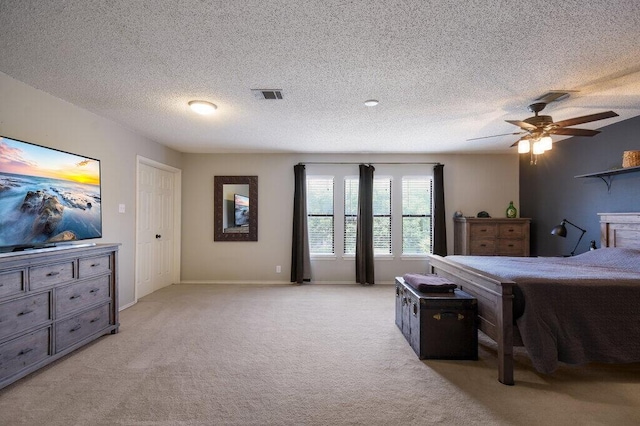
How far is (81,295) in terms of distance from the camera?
299 centimetres

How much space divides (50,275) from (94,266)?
510 mm

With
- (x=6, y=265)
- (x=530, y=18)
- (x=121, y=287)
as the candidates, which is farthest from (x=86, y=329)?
(x=530, y=18)

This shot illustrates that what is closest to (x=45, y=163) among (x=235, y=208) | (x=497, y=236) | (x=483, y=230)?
(x=235, y=208)

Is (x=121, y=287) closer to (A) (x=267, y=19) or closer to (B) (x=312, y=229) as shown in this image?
(B) (x=312, y=229)

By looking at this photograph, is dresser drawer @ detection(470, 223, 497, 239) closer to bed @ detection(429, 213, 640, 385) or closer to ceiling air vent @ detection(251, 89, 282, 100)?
bed @ detection(429, 213, 640, 385)

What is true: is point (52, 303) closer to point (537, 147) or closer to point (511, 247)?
point (537, 147)

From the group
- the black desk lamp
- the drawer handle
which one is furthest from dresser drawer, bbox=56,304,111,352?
the black desk lamp

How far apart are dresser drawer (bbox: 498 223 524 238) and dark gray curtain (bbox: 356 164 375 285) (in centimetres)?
225

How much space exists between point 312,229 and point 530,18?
4654 millimetres

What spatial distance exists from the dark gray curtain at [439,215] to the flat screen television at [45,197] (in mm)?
5325

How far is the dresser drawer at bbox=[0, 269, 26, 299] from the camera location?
2.27m

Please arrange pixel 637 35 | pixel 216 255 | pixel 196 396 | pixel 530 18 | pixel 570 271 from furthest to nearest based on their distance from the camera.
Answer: pixel 216 255 < pixel 570 271 < pixel 196 396 < pixel 637 35 < pixel 530 18

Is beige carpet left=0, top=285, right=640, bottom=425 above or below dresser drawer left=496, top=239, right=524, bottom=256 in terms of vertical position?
below

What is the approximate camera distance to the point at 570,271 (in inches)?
114
